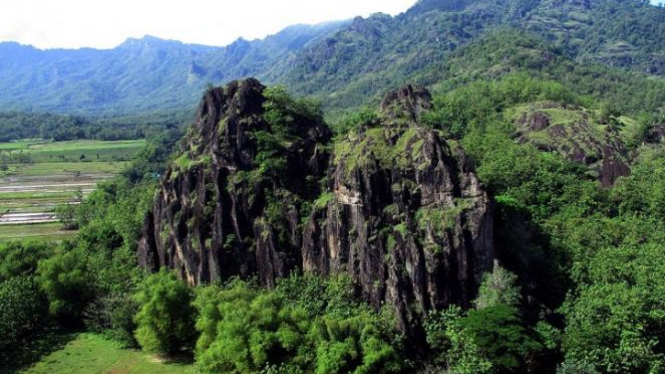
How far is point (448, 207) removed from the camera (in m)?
43.2

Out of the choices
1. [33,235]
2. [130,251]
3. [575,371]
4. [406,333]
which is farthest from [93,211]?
[575,371]

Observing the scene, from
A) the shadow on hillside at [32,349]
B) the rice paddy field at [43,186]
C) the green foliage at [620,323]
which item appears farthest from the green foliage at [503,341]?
the rice paddy field at [43,186]

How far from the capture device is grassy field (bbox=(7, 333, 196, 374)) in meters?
44.7

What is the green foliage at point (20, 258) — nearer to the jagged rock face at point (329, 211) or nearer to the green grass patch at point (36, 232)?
the jagged rock face at point (329, 211)

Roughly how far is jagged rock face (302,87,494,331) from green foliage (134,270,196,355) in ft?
36.1

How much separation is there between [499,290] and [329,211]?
15.9 meters

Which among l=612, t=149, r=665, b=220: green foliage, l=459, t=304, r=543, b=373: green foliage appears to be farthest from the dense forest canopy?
l=612, t=149, r=665, b=220: green foliage

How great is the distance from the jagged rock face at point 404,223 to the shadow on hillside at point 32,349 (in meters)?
24.2

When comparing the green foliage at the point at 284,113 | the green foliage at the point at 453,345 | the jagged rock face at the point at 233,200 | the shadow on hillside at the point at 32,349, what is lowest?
the shadow on hillside at the point at 32,349

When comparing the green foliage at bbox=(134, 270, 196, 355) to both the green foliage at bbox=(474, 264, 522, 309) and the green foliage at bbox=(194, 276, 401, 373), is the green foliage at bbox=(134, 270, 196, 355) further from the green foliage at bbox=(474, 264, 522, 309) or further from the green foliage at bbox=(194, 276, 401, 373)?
the green foliage at bbox=(474, 264, 522, 309)

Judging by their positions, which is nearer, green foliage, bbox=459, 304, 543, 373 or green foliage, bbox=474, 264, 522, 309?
green foliage, bbox=459, 304, 543, 373

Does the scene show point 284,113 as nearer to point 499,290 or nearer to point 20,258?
point 499,290

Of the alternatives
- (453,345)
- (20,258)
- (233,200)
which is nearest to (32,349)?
(20,258)

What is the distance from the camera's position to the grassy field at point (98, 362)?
44719 millimetres
